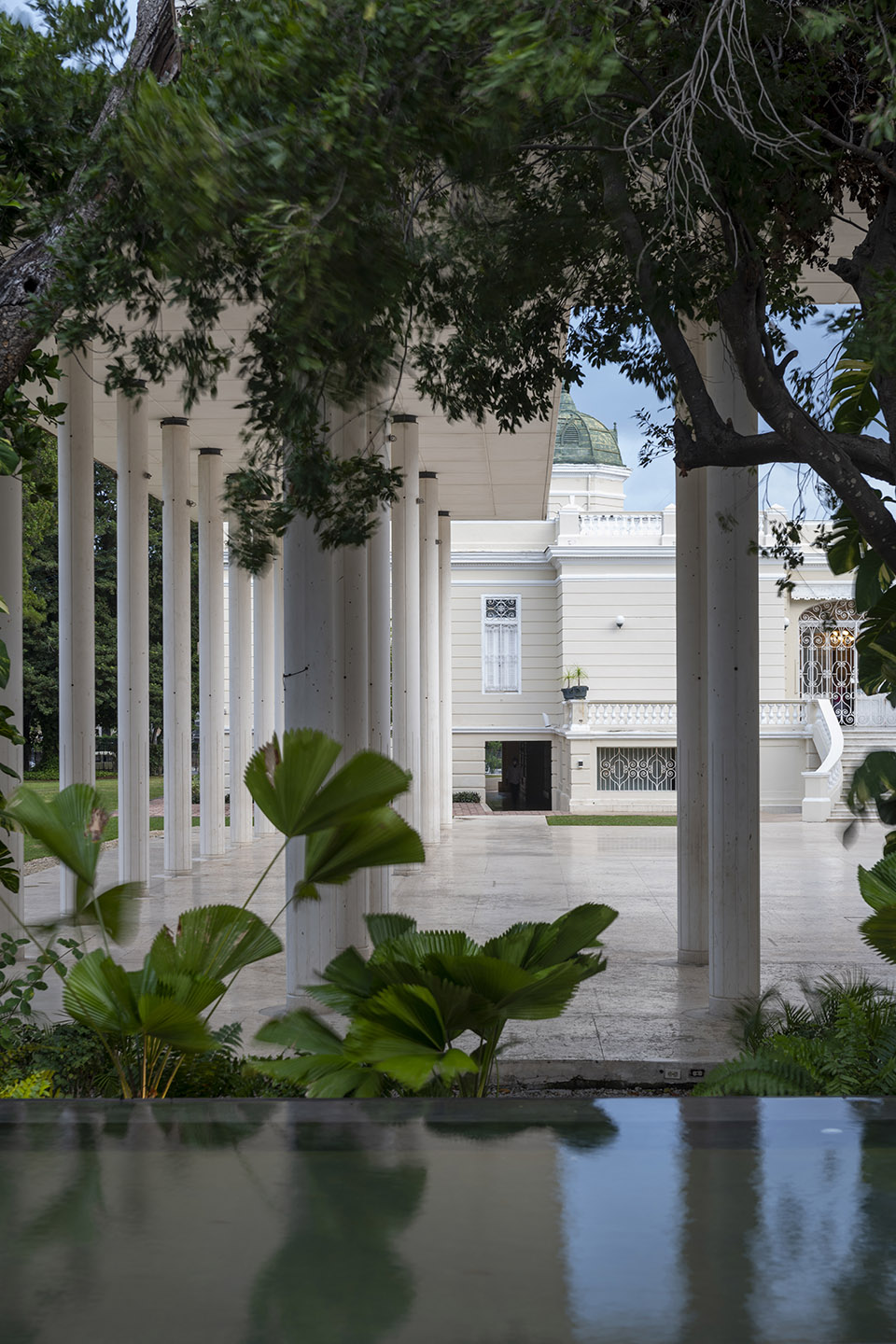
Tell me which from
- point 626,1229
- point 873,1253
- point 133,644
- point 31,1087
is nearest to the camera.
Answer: point 873,1253

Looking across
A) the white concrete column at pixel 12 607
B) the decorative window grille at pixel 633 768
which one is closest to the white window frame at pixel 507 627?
the decorative window grille at pixel 633 768

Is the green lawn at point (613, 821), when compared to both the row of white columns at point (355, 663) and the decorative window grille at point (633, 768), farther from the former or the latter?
the row of white columns at point (355, 663)

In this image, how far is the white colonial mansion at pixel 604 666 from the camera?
27.7 meters

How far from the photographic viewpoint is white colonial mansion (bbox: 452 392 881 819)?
2773 centimetres

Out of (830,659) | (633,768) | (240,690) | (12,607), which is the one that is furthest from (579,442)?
(12,607)

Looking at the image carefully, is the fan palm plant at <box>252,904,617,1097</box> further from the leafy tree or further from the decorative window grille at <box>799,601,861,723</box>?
the decorative window grille at <box>799,601,861,723</box>

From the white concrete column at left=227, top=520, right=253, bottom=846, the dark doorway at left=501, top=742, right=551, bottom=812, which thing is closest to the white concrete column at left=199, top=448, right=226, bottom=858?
the white concrete column at left=227, top=520, right=253, bottom=846

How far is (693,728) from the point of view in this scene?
9945 millimetres

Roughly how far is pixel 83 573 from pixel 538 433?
22.6 feet

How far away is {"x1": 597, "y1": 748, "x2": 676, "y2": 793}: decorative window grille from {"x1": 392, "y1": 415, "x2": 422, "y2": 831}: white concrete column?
1140 centimetres

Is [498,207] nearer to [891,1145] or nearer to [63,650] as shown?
[891,1145]

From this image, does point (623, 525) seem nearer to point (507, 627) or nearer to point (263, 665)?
point (507, 627)

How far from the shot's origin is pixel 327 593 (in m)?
7.57

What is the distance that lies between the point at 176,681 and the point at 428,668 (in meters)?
5.85
